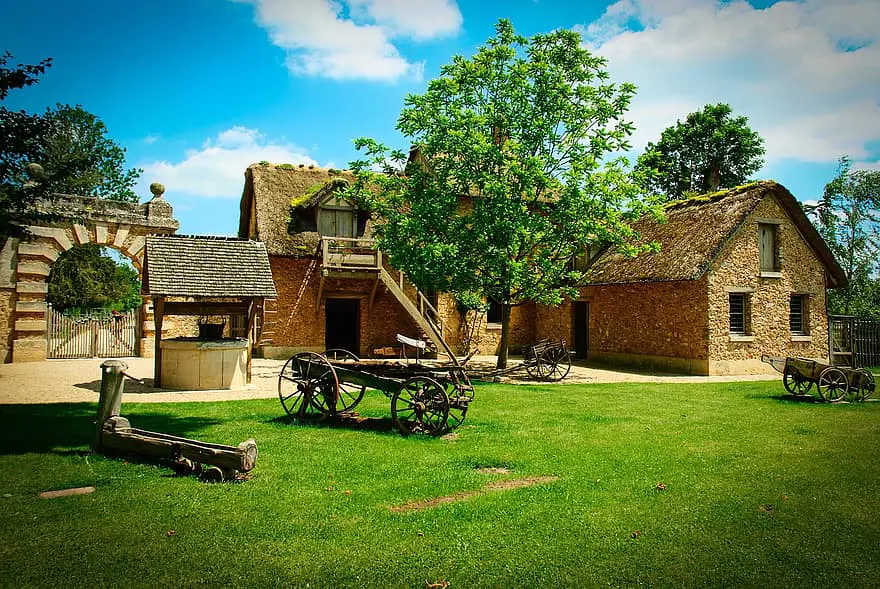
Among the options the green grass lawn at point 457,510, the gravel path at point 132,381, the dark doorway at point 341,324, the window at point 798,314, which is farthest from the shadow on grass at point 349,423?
the window at point 798,314

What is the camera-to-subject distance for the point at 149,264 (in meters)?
13.1

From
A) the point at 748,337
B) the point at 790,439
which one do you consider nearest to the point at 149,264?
the point at 790,439

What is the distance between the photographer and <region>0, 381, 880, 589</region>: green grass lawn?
421 cm

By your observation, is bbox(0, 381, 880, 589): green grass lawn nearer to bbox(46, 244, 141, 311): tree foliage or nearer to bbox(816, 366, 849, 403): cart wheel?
bbox(816, 366, 849, 403): cart wheel

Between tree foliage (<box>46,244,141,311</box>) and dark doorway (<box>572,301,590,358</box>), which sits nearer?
dark doorway (<box>572,301,590,358</box>)

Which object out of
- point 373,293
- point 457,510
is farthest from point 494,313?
point 457,510

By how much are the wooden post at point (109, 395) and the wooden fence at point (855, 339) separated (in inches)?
846

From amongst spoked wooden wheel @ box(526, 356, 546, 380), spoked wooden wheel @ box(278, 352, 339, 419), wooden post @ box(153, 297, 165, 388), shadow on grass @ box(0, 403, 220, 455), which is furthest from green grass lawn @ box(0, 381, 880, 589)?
spoked wooden wheel @ box(526, 356, 546, 380)

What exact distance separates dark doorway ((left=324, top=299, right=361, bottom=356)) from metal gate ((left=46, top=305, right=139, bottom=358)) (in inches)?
283

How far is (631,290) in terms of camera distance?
20.3 metres

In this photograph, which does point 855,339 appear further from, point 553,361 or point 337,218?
point 337,218

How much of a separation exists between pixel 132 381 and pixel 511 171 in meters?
11.3

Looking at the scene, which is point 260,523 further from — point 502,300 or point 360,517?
point 502,300

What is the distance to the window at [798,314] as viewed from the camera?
1955cm
